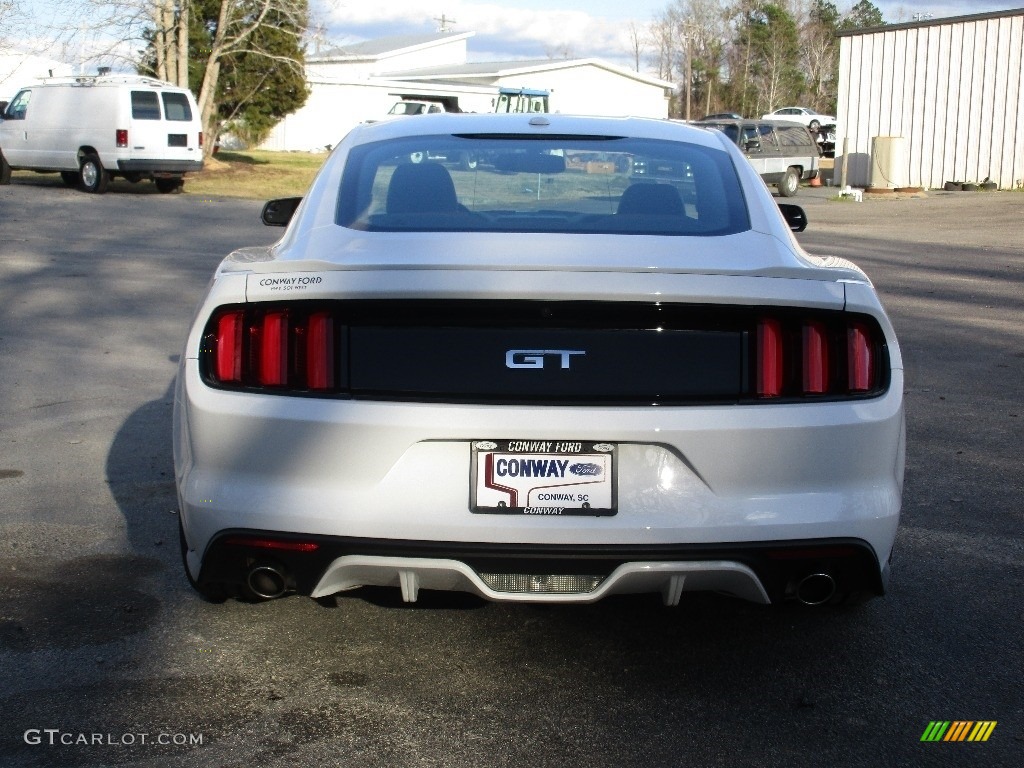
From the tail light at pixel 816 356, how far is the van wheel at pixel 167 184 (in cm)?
2578

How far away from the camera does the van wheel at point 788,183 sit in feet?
102

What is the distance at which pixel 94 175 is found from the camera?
26406mm

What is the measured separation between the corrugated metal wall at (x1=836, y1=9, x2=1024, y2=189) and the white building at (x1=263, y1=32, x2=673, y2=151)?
2315cm

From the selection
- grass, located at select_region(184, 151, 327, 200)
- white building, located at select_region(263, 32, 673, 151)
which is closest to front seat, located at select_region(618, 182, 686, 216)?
grass, located at select_region(184, 151, 327, 200)

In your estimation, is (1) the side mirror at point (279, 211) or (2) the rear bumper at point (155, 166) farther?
(2) the rear bumper at point (155, 166)

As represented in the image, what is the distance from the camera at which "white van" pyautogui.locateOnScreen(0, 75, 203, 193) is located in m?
25.6

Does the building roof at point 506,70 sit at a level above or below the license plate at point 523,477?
above

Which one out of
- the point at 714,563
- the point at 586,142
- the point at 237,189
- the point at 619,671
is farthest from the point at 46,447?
the point at 237,189

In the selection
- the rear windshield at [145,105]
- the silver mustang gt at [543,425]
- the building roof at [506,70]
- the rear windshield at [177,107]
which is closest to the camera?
the silver mustang gt at [543,425]

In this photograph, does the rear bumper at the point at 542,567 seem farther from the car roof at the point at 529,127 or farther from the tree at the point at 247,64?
the tree at the point at 247,64

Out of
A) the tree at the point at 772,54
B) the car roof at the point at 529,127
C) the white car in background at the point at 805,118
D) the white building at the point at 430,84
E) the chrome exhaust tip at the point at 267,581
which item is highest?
the tree at the point at 772,54

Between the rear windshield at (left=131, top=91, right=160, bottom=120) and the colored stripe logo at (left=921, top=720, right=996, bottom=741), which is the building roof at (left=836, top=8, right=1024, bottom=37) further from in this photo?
the colored stripe logo at (left=921, top=720, right=996, bottom=741)

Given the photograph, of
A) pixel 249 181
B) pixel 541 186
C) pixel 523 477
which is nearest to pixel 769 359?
pixel 523 477

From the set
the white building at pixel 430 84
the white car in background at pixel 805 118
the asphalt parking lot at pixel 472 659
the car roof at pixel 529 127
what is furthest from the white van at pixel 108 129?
the white building at pixel 430 84
